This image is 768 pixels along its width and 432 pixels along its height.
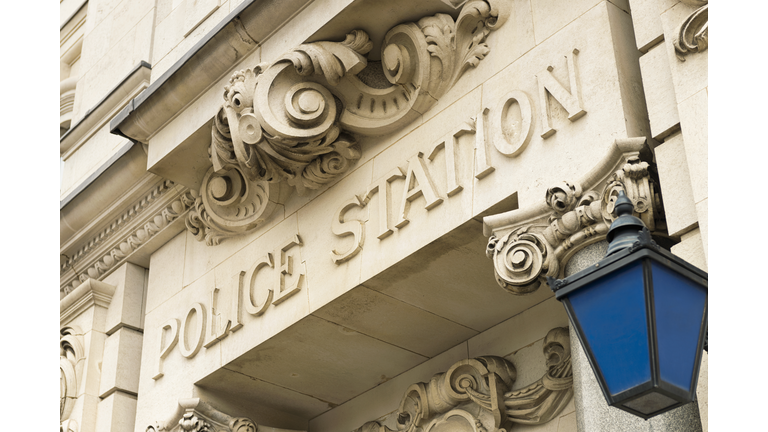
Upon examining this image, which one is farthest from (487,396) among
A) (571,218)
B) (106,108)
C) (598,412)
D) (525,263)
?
(106,108)

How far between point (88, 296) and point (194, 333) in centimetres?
196

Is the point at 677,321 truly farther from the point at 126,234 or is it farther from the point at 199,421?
the point at 126,234

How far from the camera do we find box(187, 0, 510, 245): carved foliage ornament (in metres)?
7.62

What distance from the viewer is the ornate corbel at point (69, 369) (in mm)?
9883

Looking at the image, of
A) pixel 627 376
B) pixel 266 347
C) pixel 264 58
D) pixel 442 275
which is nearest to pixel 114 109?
pixel 264 58

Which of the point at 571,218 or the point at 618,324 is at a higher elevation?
the point at 571,218

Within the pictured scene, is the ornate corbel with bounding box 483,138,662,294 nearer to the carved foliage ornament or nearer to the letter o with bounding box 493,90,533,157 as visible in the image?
the letter o with bounding box 493,90,533,157

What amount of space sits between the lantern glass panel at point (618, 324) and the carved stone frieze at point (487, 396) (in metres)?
3.36

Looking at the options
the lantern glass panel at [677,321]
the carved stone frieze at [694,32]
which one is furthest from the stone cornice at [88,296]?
the lantern glass panel at [677,321]

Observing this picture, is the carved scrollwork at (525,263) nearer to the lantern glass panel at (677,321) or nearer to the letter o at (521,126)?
the letter o at (521,126)

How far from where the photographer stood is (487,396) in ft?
24.7

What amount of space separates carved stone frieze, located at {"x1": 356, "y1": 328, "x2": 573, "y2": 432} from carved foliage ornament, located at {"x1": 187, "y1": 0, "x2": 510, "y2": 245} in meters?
1.95

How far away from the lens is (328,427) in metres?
9.14

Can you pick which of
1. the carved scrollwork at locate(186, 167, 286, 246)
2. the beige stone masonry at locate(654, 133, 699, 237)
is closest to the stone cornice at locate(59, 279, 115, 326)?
the carved scrollwork at locate(186, 167, 286, 246)
